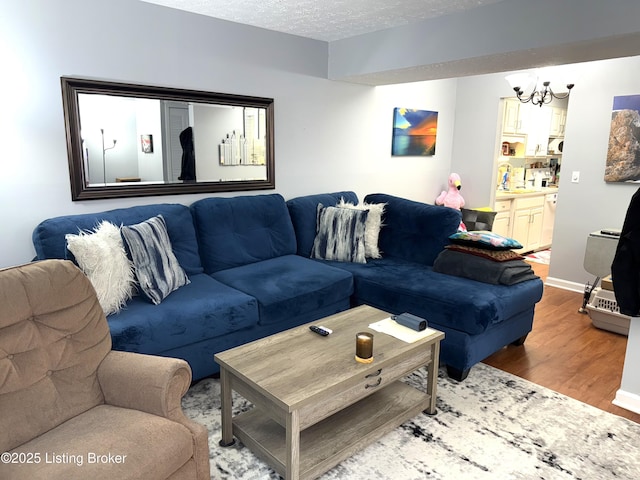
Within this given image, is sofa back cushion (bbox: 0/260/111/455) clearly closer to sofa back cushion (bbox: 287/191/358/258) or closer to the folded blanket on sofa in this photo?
sofa back cushion (bbox: 287/191/358/258)

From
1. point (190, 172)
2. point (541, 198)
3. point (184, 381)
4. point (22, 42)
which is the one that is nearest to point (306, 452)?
point (184, 381)

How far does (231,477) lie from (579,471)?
1.55 metres

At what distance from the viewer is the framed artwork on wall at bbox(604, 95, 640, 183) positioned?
3889mm

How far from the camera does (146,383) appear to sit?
1.64m

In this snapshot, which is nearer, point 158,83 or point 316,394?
point 316,394

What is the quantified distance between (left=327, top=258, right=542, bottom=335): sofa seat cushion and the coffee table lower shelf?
58 cm

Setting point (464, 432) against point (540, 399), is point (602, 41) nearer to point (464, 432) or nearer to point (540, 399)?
point (540, 399)

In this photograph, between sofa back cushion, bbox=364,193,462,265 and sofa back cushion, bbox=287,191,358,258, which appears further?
sofa back cushion, bbox=287,191,358,258

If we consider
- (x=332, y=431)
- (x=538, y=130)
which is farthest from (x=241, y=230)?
(x=538, y=130)

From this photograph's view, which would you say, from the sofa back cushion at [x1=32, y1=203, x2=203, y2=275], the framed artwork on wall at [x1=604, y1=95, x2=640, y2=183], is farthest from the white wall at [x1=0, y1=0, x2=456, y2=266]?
the framed artwork on wall at [x1=604, y1=95, x2=640, y2=183]

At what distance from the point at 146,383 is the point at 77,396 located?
0.30 metres

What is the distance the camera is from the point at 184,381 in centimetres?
169

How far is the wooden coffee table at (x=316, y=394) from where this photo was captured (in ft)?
5.81

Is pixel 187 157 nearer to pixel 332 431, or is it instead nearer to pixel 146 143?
pixel 146 143
